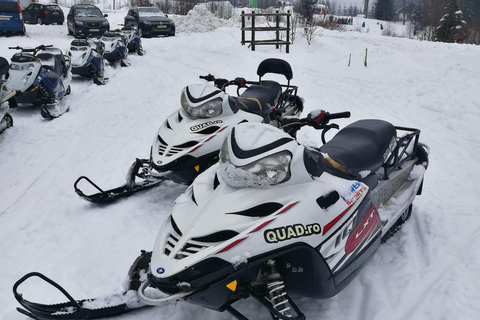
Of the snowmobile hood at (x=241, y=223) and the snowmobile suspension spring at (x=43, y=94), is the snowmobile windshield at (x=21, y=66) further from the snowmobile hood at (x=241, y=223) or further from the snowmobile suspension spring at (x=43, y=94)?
the snowmobile hood at (x=241, y=223)

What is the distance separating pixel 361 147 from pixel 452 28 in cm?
2439

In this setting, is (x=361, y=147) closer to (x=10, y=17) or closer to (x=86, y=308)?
(x=86, y=308)

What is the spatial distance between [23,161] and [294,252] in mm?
4392

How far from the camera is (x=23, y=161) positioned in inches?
207

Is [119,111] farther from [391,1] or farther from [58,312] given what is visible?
[391,1]

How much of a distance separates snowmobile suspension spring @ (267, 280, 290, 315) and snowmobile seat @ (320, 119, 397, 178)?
0.98 metres

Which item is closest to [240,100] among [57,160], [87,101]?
[57,160]

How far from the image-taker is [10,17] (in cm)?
1605

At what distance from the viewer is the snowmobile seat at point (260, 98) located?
16.1ft

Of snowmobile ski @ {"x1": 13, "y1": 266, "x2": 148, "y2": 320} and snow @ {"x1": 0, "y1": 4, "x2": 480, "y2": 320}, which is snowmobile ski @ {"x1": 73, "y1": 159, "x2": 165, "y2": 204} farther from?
snowmobile ski @ {"x1": 13, "y1": 266, "x2": 148, "y2": 320}

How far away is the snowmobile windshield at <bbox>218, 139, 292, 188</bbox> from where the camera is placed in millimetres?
2197

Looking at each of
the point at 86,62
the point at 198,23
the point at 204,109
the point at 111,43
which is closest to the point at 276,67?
the point at 204,109

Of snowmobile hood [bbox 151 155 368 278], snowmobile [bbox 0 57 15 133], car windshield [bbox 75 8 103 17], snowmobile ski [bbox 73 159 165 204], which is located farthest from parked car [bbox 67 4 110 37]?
snowmobile hood [bbox 151 155 368 278]

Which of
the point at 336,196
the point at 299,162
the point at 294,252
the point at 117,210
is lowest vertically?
the point at 117,210
